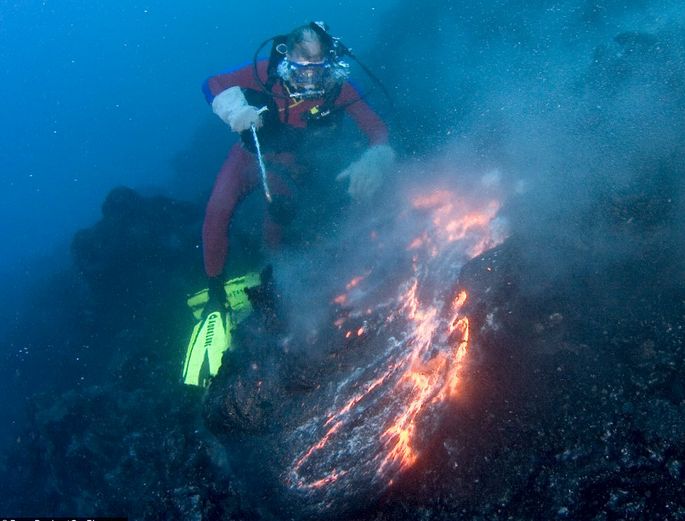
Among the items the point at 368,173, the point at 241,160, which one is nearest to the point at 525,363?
the point at 368,173

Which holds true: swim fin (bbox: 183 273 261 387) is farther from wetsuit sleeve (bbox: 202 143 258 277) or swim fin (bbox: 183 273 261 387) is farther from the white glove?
the white glove

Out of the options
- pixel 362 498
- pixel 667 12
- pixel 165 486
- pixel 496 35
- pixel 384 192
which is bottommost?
pixel 362 498

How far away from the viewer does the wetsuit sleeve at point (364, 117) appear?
5527mm

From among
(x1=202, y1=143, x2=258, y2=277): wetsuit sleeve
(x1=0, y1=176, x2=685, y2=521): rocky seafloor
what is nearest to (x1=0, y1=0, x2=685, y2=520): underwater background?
(x1=0, y1=176, x2=685, y2=521): rocky seafloor

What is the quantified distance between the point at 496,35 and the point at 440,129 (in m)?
7.12

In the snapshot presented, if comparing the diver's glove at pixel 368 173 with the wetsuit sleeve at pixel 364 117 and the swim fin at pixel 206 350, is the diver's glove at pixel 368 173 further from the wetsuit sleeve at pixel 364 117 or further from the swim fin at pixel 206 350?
the swim fin at pixel 206 350

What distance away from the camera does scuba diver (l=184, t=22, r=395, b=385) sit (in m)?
4.72

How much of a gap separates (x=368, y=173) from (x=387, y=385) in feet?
8.78

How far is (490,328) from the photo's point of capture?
10.3 feet

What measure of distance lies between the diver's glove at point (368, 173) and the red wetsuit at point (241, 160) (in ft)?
1.63

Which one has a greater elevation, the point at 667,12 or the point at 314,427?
the point at 667,12

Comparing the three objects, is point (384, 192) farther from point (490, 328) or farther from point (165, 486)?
point (165, 486)

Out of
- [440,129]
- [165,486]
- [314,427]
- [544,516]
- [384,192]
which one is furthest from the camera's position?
[440,129]

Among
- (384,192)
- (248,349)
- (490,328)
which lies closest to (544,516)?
(490,328)
